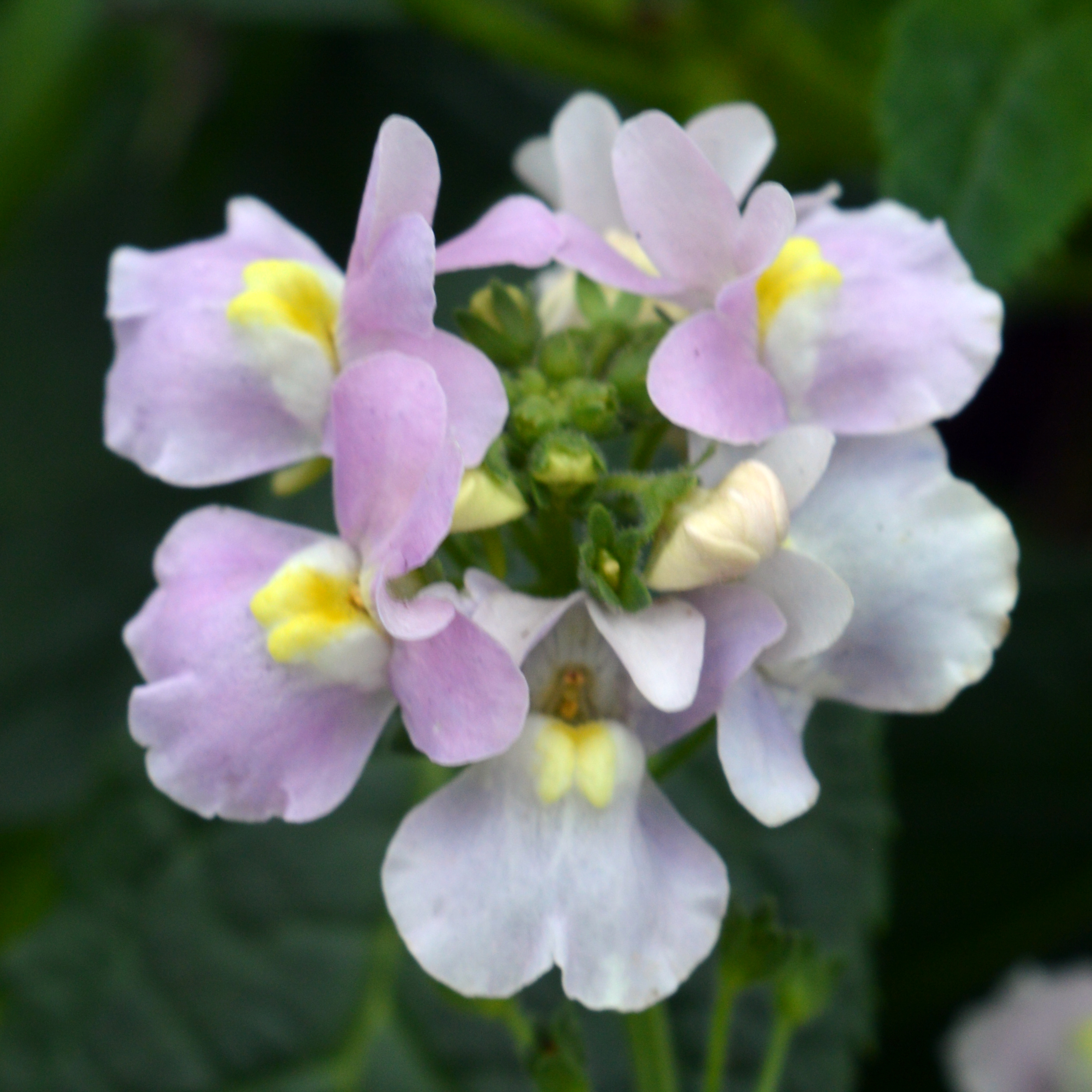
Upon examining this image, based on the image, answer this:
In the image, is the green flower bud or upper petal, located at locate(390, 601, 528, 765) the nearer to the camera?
upper petal, located at locate(390, 601, 528, 765)

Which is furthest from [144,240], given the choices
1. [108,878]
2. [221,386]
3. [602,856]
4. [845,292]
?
[602,856]

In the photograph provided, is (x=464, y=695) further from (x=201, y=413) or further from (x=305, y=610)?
(x=201, y=413)

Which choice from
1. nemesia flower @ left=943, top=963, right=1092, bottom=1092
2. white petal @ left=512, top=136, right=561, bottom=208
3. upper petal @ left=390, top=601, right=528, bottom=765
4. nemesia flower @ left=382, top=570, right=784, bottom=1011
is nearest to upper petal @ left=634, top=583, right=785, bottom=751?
nemesia flower @ left=382, top=570, right=784, bottom=1011

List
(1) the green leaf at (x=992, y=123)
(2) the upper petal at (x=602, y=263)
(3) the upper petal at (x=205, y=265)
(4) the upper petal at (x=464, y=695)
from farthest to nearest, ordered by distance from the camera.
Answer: (1) the green leaf at (x=992, y=123) → (3) the upper petal at (x=205, y=265) → (2) the upper petal at (x=602, y=263) → (4) the upper petal at (x=464, y=695)

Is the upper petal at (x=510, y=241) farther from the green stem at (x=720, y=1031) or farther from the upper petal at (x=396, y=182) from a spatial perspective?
the green stem at (x=720, y=1031)

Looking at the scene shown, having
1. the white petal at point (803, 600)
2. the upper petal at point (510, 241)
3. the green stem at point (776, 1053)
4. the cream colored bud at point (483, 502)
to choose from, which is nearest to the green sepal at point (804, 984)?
the green stem at point (776, 1053)

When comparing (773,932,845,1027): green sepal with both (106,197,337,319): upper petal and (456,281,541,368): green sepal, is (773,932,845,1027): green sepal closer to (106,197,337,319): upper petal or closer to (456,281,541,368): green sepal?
(456,281,541,368): green sepal

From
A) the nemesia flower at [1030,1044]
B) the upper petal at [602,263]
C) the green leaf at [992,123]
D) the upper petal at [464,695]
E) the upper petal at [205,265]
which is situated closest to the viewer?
the upper petal at [464,695]
